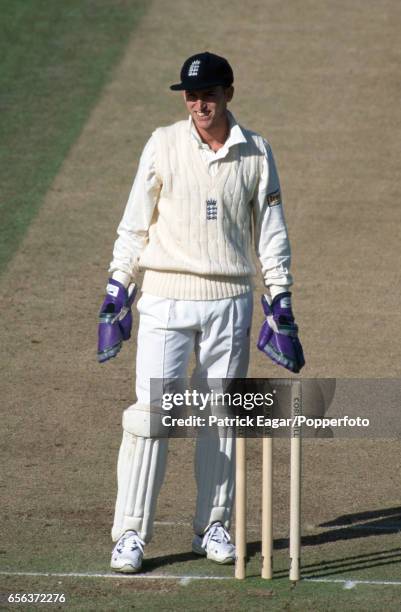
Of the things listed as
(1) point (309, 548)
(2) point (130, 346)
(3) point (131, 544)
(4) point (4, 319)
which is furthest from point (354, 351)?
(3) point (131, 544)

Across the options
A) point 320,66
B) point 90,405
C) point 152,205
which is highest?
point 320,66

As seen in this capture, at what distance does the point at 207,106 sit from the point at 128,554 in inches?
79.9

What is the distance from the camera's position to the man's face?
603cm

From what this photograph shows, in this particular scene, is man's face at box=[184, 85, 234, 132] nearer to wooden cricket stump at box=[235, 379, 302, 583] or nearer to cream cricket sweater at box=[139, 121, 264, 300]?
cream cricket sweater at box=[139, 121, 264, 300]

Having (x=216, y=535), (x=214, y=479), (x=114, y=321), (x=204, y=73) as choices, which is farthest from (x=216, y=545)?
(x=204, y=73)

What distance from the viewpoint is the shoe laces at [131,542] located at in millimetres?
6051

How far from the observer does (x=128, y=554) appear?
6.02 meters

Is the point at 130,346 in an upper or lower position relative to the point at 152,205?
lower

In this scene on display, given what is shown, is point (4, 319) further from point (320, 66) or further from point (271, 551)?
point (320, 66)

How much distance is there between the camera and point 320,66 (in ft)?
48.2

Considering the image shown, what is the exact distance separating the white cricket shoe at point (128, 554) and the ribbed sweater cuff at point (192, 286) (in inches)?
43.2

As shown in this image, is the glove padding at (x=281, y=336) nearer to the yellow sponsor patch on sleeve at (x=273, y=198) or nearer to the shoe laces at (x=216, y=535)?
the yellow sponsor patch on sleeve at (x=273, y=198)

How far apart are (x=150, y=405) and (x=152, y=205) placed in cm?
90

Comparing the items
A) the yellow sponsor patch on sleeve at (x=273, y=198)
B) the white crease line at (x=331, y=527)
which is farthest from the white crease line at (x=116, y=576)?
the yellow sponsor patch on sleeve at (x=273, y=198)
